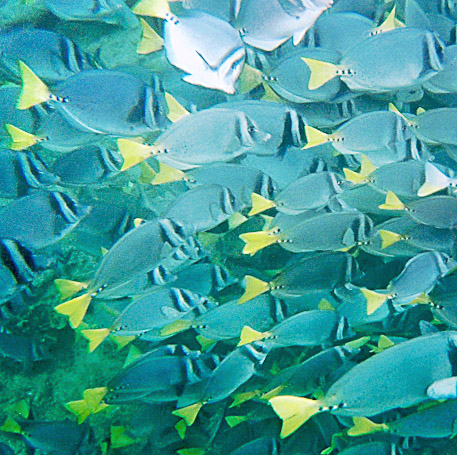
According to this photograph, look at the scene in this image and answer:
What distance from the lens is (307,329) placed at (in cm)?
276

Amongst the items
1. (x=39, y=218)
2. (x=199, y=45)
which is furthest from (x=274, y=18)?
(x=39, y=218)

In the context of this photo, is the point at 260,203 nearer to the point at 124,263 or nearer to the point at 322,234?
the point at 322,234

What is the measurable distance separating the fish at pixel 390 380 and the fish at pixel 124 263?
3.73 feet

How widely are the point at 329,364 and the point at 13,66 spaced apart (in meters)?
3.09

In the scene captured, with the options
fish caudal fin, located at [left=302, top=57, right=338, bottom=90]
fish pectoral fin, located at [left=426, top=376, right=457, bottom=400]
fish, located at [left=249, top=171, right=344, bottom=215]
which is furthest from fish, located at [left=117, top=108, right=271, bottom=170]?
fish pectoral fin, located at [left=426, top=376, right=457, bottom=400]

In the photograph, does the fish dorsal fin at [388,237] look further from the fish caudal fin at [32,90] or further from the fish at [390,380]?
the fish caudal fin at [32,90]

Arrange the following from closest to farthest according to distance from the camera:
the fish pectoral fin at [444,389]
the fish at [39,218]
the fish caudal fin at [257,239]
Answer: the fish pectoral fin at [444,389] → the fish at [39,218] → the fish caudal fin at [257,239]

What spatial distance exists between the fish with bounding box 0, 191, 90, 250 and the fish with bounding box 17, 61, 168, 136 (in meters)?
0.50

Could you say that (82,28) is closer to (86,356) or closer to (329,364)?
(86,356)

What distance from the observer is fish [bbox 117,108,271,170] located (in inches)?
99.8

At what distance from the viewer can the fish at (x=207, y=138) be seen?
99.8 inches

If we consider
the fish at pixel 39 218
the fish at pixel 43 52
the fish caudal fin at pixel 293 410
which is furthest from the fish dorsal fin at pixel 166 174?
the fish caudal fin at pixel 293 410

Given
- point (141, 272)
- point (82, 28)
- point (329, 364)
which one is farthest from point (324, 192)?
point (82, 28)

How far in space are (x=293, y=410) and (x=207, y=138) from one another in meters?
1.56
